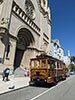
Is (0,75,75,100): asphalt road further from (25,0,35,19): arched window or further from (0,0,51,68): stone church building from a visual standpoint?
(25,0,35,19): arched window

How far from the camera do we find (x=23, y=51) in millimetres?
34281

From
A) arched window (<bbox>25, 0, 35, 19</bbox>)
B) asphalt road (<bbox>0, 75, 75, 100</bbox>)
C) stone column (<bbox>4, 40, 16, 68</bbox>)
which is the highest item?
arched window (<bbox>25, 0, 35, 19</bbox>)

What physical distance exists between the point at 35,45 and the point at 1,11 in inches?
572

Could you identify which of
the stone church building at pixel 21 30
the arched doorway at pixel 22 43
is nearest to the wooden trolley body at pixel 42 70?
the stone church building at pixel 21 30

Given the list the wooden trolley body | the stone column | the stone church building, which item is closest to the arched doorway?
the stone church building

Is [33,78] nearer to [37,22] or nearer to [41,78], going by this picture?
[41,78]

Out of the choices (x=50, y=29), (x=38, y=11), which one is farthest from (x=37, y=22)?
(x=50, y=29)

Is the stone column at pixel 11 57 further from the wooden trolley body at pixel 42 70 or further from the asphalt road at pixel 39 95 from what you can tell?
the asphalt road at pixel 39 95

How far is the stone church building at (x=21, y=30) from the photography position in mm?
22078

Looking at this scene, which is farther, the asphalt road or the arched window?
the arched window

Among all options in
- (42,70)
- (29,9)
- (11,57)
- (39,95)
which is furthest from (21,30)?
(39,95)

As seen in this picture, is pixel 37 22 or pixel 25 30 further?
pixel 37 22

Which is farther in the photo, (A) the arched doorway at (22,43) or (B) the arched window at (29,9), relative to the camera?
(B) the arched window at (29,9)

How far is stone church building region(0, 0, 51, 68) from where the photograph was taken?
22.1 m
